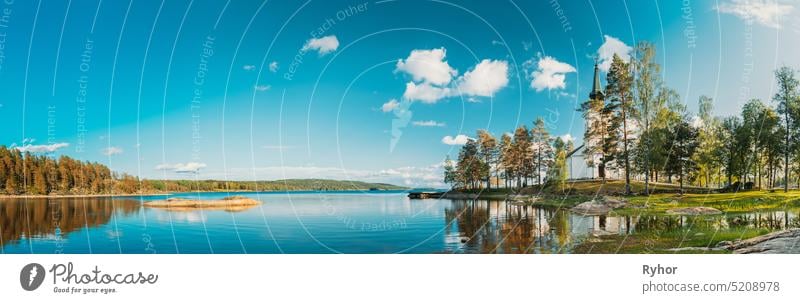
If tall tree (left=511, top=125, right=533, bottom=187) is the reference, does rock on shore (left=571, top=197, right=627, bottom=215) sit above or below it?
below

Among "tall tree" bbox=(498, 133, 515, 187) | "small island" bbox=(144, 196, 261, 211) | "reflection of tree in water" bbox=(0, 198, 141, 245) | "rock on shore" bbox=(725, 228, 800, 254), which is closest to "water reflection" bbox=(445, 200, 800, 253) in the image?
"rock on shore" bbox=(725, 228, 800, 254)

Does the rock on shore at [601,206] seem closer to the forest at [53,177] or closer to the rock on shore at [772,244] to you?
the rock on shore at [772,244]

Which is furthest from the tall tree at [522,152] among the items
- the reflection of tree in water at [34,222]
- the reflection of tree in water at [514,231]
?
the reflection of tree in water at [34,222]

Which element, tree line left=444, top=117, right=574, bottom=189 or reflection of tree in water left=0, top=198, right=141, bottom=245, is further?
tree line left=444, top=117, right=574, bottom=189

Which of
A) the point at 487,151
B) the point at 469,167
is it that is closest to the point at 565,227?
the point at 487,151

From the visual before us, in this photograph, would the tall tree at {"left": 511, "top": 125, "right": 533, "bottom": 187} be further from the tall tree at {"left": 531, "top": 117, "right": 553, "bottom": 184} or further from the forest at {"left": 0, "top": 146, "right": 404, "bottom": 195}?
the forest at {"left": 0, "top": 146, "right": 404, "bottom": 195}

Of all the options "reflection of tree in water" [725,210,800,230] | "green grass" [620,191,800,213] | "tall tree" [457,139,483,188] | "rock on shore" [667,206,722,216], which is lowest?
"reflection of tree in water" [725,210,800,230]

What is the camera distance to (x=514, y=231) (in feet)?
70.0

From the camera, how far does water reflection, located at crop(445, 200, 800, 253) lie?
17828mm
